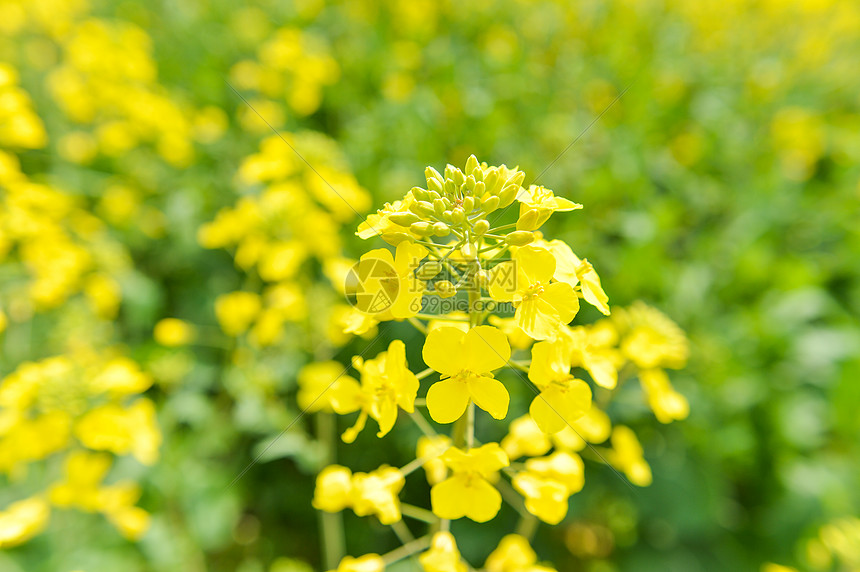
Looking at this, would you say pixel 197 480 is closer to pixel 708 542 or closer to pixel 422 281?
pixel 422 281

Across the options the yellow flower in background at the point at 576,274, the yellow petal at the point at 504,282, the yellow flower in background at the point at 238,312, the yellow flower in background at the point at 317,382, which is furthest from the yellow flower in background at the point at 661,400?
the yellow flower in background at the point at 238,312

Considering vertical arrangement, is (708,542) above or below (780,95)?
below

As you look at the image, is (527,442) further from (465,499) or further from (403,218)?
(403,218)

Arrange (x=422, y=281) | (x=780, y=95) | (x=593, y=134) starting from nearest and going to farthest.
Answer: (x=422, y=281) < (x=593, y=134) < (x=780, y=95)

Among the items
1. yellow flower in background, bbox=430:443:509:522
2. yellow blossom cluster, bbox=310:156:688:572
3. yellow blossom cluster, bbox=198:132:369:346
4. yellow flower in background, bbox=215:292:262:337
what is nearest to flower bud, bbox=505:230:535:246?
yellow blossom cluster, bbox=310:156:688:572

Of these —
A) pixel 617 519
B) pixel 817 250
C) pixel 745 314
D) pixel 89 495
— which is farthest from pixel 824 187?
pixel 89 495

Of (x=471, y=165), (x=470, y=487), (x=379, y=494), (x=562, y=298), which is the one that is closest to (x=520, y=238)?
(x=562, y=298)

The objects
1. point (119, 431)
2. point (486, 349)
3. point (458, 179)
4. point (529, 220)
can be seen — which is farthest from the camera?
point (119, 431)

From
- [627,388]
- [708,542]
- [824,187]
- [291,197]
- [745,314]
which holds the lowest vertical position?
[708,542]
